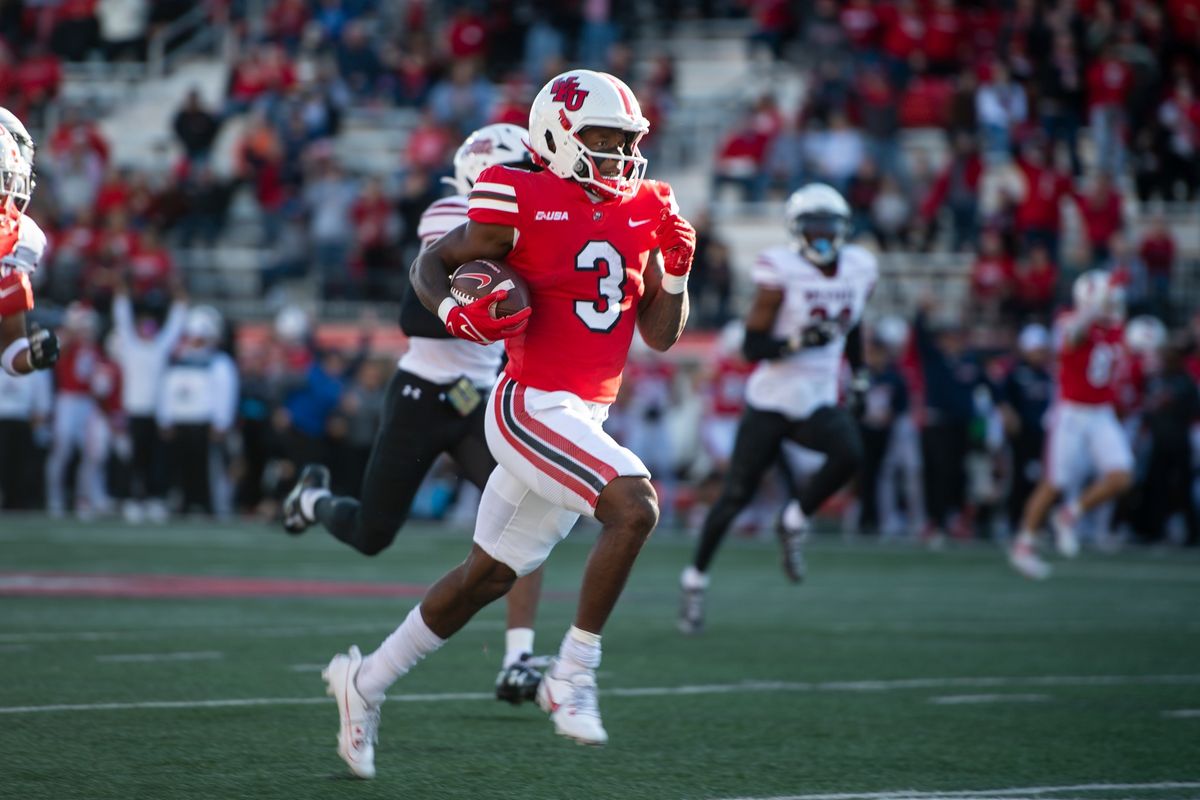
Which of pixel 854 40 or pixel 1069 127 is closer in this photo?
pixel 1069 127

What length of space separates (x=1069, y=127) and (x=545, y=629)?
11.4m

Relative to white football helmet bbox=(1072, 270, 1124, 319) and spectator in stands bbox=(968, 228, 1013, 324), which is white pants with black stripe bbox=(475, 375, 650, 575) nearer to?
white football helmet bbox=(1072, 270, 1124, 319)

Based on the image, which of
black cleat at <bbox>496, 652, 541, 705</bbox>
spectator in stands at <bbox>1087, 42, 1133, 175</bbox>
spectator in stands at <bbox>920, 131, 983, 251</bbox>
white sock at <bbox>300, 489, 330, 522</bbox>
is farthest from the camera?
spectator in stands at <bbox>1087, 42, 1133, 175</bbox>

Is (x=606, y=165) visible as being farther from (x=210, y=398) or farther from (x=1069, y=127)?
(x=1069, y=127)

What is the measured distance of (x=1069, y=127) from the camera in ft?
60.1

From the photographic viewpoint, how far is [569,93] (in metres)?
5.23

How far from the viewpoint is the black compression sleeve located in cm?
934

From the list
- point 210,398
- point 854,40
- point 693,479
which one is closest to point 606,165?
point 210,398

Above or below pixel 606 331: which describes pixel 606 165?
above

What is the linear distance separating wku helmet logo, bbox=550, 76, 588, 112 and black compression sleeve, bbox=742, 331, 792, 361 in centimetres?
420

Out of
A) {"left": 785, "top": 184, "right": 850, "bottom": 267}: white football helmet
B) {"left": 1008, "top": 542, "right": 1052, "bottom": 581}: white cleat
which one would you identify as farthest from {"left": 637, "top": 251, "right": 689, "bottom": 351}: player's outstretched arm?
{"left": 1008, "top": 542, "right": 1052, "bottom": 581}: white cleat

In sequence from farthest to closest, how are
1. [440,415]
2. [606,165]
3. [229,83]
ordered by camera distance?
[229,83] < [440,415] < [606,165]

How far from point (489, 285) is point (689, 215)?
1383 centimetres

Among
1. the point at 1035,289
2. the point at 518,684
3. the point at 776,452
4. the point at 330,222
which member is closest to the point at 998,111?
the point at 1035,289
